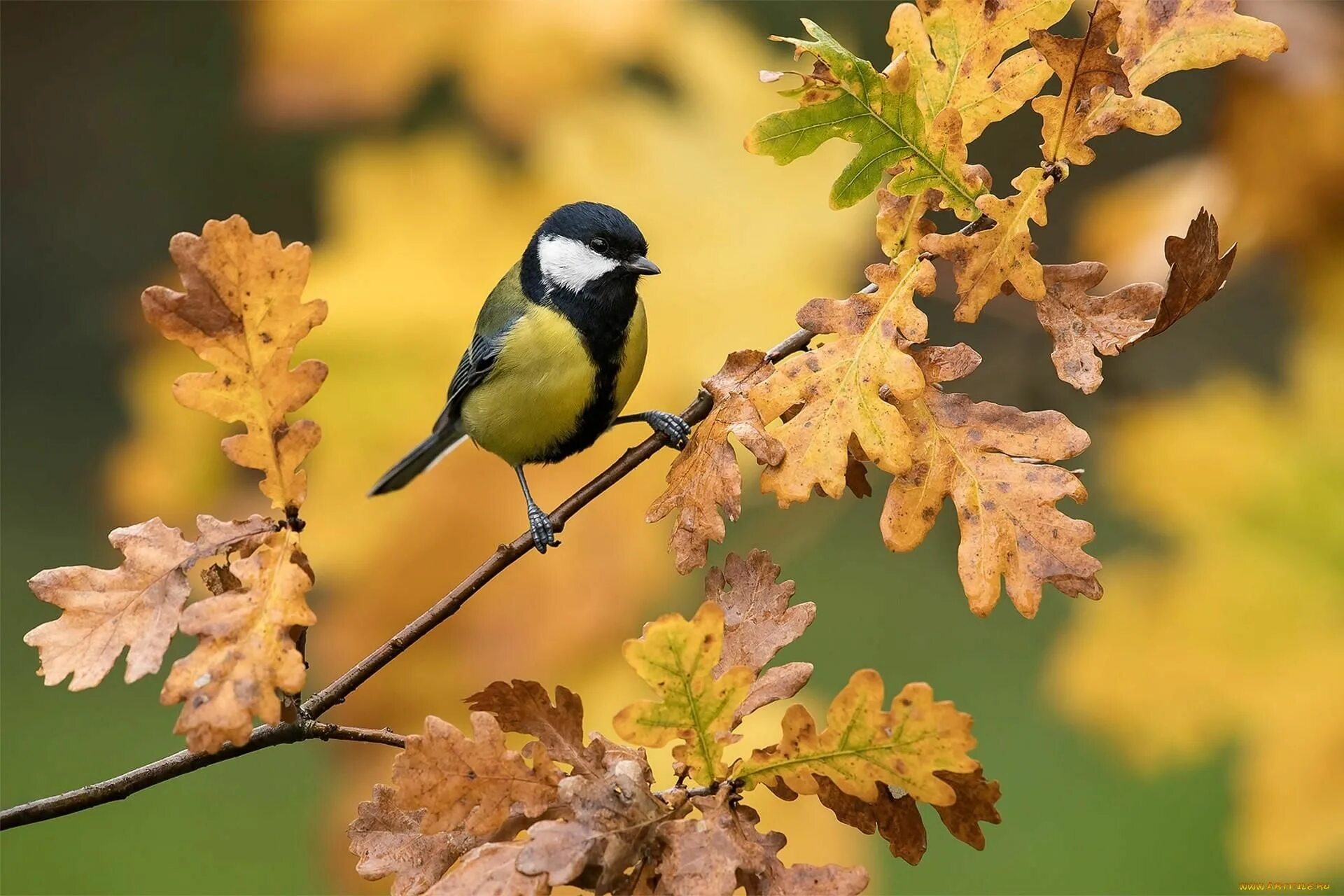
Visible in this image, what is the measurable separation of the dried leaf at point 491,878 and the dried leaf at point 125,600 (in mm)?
262

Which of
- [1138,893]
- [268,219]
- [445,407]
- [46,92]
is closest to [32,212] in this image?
[46,92]

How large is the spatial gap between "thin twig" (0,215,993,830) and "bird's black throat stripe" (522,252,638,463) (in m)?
0.79

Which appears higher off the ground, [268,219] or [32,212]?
[32,212]

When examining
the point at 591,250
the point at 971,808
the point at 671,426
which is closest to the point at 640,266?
the point at 591,250

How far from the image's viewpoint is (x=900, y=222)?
1.03 meters

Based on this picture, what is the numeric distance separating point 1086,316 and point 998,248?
0.10m

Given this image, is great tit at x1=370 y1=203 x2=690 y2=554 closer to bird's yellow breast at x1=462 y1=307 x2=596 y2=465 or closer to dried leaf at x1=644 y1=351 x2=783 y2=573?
bird's yellow breast at x1=462 y1=307 x2=596 y2=465

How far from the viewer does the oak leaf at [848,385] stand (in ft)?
3.06

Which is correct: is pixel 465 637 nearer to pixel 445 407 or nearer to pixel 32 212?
pixel 445 407

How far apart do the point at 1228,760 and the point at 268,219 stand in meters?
3.63

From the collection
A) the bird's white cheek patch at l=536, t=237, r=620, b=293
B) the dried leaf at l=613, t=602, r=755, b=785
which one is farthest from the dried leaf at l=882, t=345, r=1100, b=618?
the bird's white cheek patch at l=536, t=237, r=620, b=293

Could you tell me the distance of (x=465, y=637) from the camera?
2018 mm

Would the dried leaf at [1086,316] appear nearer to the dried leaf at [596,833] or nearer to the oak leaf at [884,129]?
the oak leaf at [884,129]

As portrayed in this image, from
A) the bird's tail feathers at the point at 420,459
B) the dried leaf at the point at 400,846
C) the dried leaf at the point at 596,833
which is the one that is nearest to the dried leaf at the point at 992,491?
the dried leaf at the point at 596,833
